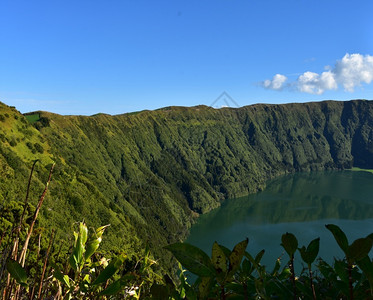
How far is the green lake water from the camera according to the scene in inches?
3981

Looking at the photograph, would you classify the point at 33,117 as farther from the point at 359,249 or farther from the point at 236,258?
the point at 359,249

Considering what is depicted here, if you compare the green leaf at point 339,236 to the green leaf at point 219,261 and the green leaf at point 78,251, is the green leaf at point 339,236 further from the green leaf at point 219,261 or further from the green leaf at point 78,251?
the green leaf at point 78,251

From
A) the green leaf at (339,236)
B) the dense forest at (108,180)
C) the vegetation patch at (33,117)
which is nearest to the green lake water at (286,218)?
the dense forest at (108,180)

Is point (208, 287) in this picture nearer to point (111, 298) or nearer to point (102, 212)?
point (111, 298)

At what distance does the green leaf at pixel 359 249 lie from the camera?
35.4 inches

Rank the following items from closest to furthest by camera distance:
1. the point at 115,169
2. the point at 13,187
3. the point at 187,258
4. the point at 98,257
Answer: the point at 187,258
the point at 98,257
the point at 13,187
the point at 115,169

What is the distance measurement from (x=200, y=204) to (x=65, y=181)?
311 feet

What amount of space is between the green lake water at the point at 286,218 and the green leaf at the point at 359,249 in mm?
88620

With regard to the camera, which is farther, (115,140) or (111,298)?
(115,140)

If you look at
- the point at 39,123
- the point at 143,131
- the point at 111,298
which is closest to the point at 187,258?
the point at 111,298

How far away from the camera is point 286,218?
130250 mm

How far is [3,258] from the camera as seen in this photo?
193cm

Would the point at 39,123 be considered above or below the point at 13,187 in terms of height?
above

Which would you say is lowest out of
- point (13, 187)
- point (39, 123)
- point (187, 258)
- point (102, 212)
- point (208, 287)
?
point (102, 212)
